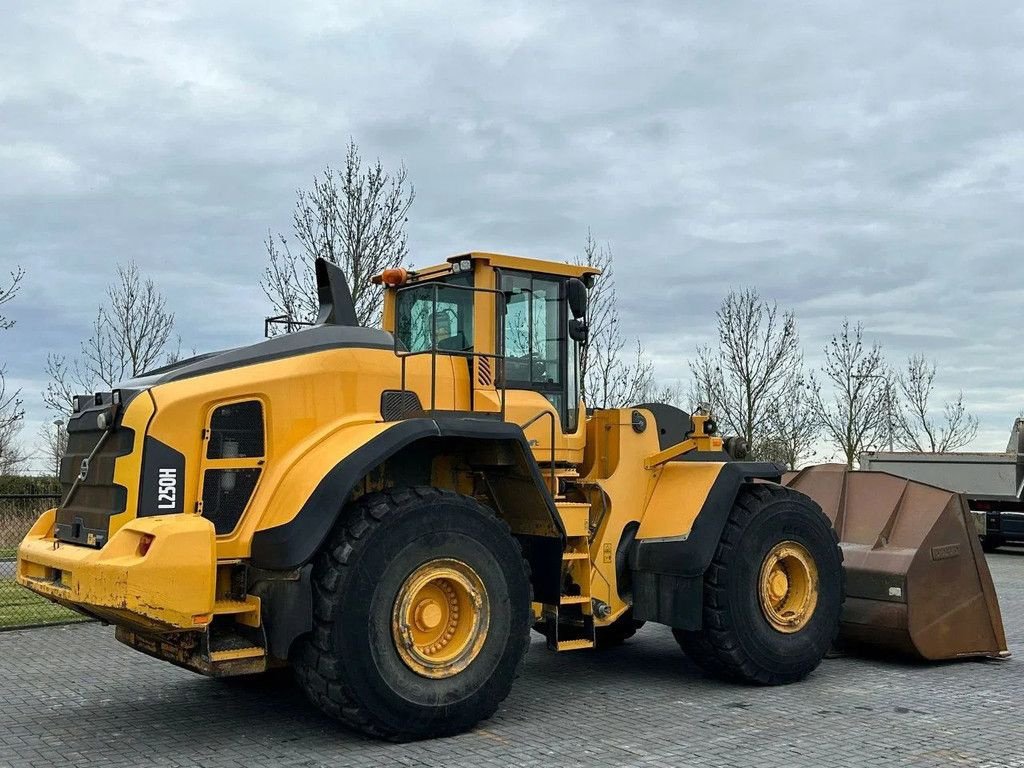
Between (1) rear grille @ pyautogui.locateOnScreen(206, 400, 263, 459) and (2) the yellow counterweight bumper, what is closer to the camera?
(2) the yellow counterweight bumper

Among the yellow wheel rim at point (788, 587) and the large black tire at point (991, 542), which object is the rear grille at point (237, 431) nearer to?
the yellow wheel rim at point (788, 587)

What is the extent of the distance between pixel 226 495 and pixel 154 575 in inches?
31.1

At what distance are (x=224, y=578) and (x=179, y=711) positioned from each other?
1545 mm

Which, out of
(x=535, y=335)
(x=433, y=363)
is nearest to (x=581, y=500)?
(x=535, y=335)

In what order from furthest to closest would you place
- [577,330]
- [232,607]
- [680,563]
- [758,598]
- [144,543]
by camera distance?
[577,330]
[758,598]
[680,563]
[232,607]
[144,543]

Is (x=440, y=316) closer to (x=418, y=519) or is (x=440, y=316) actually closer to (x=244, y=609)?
(x=418, y=519)

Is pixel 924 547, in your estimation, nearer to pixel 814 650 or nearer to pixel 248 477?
pixel 814 650

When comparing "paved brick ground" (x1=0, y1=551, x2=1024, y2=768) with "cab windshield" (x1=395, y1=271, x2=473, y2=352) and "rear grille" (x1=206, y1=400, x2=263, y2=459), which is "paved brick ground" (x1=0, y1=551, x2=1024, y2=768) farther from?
"cab windshield" (x1=395, y1=271, x2=473, y2=352)

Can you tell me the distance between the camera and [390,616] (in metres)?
6.05

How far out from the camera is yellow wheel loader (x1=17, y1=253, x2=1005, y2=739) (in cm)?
587

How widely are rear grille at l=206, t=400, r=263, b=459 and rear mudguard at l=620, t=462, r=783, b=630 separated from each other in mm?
3053

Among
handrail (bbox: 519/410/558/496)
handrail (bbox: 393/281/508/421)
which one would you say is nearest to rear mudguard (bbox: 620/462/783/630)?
handrail (bbox: 519/410/558/496)

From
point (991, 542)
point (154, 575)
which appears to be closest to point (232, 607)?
point (154, 575)

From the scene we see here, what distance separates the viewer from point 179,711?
7.00m
